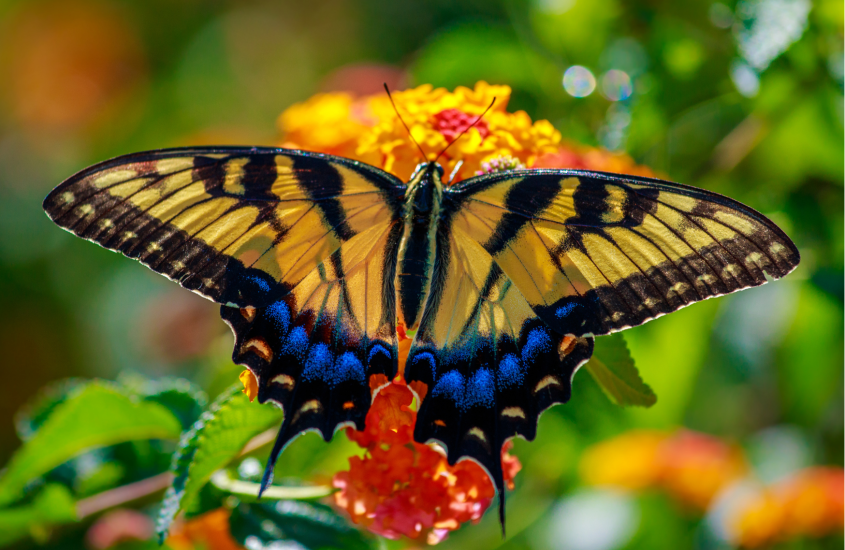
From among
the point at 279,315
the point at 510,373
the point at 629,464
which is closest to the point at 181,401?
the point at 279,315

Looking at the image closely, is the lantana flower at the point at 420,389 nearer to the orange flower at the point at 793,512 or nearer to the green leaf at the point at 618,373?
the green leaf at the point at 618,373

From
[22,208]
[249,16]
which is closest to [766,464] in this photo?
[22,208]

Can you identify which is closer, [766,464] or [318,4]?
[766,464]

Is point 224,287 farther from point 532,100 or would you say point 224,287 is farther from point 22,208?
point 22,208

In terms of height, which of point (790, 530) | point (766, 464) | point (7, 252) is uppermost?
point (7, 252)

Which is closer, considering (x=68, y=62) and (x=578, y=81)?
(x=578, y=81)

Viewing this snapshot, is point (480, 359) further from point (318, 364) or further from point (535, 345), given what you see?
point (318, 364)

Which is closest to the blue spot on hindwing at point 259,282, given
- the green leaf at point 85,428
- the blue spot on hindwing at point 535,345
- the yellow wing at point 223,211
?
the yellow wing at point 223,211
